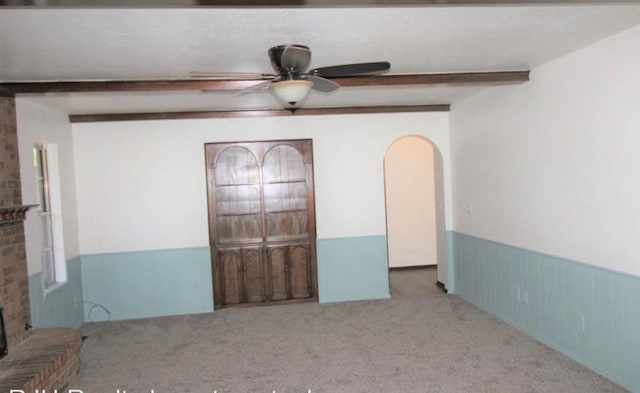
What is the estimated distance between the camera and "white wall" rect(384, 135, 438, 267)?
7508 mm

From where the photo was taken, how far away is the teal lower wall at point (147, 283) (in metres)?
5.48

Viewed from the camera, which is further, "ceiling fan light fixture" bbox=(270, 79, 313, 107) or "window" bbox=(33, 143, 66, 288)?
"window" bbox=(33, 143, 66, 288)

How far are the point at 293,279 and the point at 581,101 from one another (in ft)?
12.5

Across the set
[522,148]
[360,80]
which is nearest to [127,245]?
[360,80]

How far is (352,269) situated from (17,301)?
3668 millimetres

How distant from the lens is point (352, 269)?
5895 millimetres

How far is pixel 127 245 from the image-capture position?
5535 mm

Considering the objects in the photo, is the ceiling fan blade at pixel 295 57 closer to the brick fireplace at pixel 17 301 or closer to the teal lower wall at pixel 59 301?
the brick fireplace at pixel 17 301

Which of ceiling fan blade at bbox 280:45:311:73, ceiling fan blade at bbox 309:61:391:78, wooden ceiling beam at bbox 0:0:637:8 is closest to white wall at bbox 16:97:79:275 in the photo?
wooden ceiling beam at bbox 0:0:637:8

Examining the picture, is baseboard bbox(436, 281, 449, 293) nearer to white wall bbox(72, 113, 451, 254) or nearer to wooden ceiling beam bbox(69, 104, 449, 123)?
white wall bbox(72, 113, 451, 254)

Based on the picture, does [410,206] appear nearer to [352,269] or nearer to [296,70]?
[352,269]

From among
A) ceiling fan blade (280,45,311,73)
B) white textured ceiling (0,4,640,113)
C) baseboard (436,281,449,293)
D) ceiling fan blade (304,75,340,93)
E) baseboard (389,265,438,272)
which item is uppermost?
white textured ceiling (0,4,640,113)

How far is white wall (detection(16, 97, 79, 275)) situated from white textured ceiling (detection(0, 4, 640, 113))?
0.81 metres

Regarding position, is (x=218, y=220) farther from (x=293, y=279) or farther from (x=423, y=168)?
(x=423, y=168)
